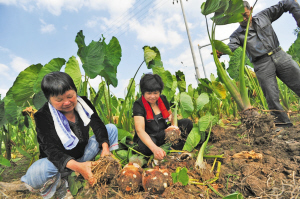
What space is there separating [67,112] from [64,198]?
0.65m

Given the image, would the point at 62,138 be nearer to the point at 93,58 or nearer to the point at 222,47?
the point at 93,58

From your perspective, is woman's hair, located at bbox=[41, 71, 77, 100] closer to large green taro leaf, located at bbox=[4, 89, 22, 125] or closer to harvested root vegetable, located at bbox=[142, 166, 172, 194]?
harvested root vegetable, located at bbox=[142, 166, 172, 194]

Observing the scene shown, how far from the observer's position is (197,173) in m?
1.30

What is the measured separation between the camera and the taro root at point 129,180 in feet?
3.67

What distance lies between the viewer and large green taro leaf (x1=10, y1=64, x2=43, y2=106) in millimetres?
1755

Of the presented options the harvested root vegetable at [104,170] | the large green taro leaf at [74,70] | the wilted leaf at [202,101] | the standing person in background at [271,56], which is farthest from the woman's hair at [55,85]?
the standing person in background at [271,56]

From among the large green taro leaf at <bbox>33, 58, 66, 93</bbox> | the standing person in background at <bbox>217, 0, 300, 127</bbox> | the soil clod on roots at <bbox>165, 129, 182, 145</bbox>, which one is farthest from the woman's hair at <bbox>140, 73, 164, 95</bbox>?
the standing person in background at <bbox>217, 0, 300, 127</bbox>

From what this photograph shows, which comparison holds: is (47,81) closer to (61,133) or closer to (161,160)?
(61,133)

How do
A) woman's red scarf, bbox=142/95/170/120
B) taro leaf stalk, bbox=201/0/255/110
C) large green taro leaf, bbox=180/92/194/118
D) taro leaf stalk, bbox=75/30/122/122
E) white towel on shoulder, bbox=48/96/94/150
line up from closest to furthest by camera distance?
white towel on shoulder, bbox=48/96/94/150
woman's red scarf, bbox=142/95/170/120
taro leaf stalk, bbox=75/30/122/122
taro leaf stalk, bbox=201/0/255/110
large green taro leaf, bbox=180/92/194/118

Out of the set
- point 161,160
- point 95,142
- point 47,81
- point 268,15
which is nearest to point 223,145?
point 161,160

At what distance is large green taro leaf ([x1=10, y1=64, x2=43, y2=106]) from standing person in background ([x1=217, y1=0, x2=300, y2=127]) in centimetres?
241

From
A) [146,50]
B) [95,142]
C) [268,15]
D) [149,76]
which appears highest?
[268,15]

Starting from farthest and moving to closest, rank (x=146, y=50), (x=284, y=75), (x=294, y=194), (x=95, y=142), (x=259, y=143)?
(x=284, y=75), (x=146, y=50), (x=259, y=143), (x=95, y=142), (x=294, y=194)

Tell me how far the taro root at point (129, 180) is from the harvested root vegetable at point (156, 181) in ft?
0.19
